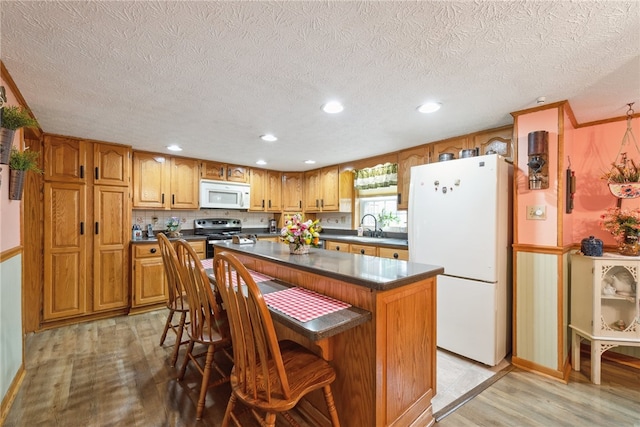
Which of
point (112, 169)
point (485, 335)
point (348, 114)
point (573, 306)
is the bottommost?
point (485, 335)

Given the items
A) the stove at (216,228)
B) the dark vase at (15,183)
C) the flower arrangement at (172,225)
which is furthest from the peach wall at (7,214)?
the stove at (216,228)

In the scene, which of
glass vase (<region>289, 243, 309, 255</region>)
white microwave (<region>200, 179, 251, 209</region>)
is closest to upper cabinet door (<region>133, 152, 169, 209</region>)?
white microwave (<region>200, 179, 251, 209</region>)

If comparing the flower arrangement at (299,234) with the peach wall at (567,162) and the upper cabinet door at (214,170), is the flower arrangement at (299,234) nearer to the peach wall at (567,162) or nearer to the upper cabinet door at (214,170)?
the peach wall at (567,162)

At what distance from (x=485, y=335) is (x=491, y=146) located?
1.74 m

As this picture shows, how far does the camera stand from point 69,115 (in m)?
2.44

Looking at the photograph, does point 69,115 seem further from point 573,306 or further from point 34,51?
point 573,306

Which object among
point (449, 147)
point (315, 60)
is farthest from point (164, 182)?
point (449, 147)

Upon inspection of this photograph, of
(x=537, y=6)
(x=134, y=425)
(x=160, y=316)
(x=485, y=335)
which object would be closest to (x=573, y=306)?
(x=485, y=335)

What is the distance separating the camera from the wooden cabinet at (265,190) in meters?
4.90

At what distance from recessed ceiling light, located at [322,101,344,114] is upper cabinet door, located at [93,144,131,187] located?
2739 mm

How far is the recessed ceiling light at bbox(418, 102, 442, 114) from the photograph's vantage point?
215 cm

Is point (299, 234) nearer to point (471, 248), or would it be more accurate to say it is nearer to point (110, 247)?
point (471, 248)

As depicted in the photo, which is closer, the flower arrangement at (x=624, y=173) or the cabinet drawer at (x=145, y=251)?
the flower arrangement at (x=624, y=173)

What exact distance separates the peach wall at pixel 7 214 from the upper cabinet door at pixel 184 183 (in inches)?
77.2
